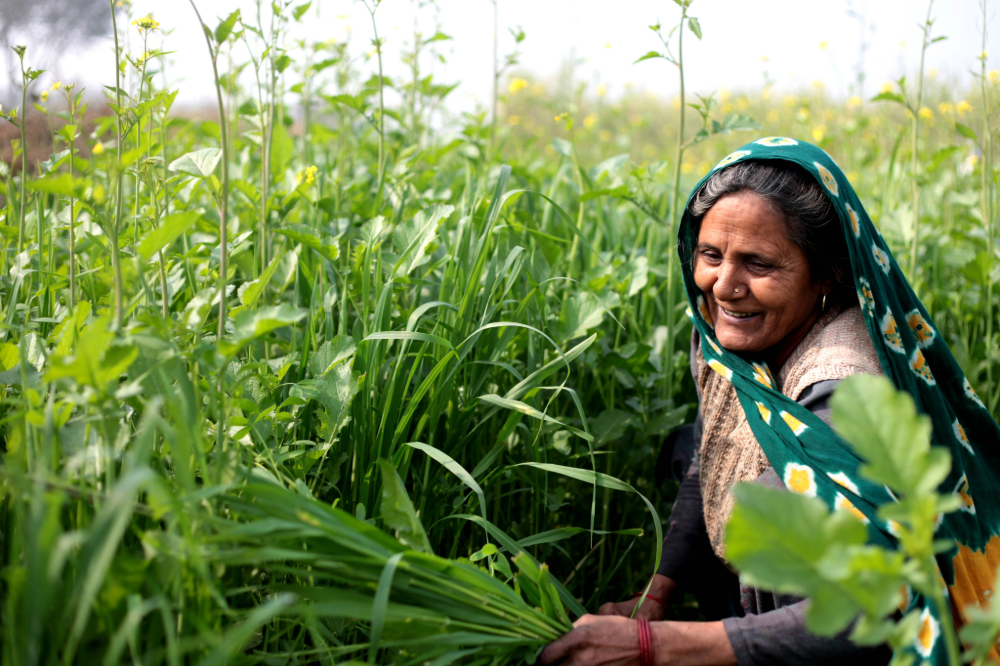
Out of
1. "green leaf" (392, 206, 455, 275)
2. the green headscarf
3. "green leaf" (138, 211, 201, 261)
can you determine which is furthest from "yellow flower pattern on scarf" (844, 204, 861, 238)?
"green leaf" (138, 211, 201, 261)

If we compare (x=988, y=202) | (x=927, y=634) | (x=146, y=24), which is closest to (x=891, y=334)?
(x=927, y=634)

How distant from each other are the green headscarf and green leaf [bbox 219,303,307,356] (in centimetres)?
93

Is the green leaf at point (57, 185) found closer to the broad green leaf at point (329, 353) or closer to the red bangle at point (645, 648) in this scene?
the broad green leaf at point (329, 353)

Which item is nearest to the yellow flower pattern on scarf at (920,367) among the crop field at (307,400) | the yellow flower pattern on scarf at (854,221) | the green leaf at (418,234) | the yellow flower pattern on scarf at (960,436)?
the yellow flower pattern on scarf at (960,436)

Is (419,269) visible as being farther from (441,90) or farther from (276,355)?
(441,90)

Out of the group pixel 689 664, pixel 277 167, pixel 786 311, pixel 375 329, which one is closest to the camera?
pixel 689 664

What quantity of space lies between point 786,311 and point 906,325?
226 millimetres

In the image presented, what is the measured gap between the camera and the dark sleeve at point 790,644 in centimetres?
117

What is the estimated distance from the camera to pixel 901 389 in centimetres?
139

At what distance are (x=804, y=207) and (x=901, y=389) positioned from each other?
0.40 metres

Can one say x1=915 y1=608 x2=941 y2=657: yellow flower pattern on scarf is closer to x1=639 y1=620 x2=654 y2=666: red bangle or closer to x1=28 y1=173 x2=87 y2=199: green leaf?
x1=639 y1=620 x2=654 y2=666: red bangle

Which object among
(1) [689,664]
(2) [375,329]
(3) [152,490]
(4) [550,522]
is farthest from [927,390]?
(3) [152,490]

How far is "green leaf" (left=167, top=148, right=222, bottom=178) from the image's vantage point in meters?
1.40

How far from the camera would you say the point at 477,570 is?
1052 millimetres
